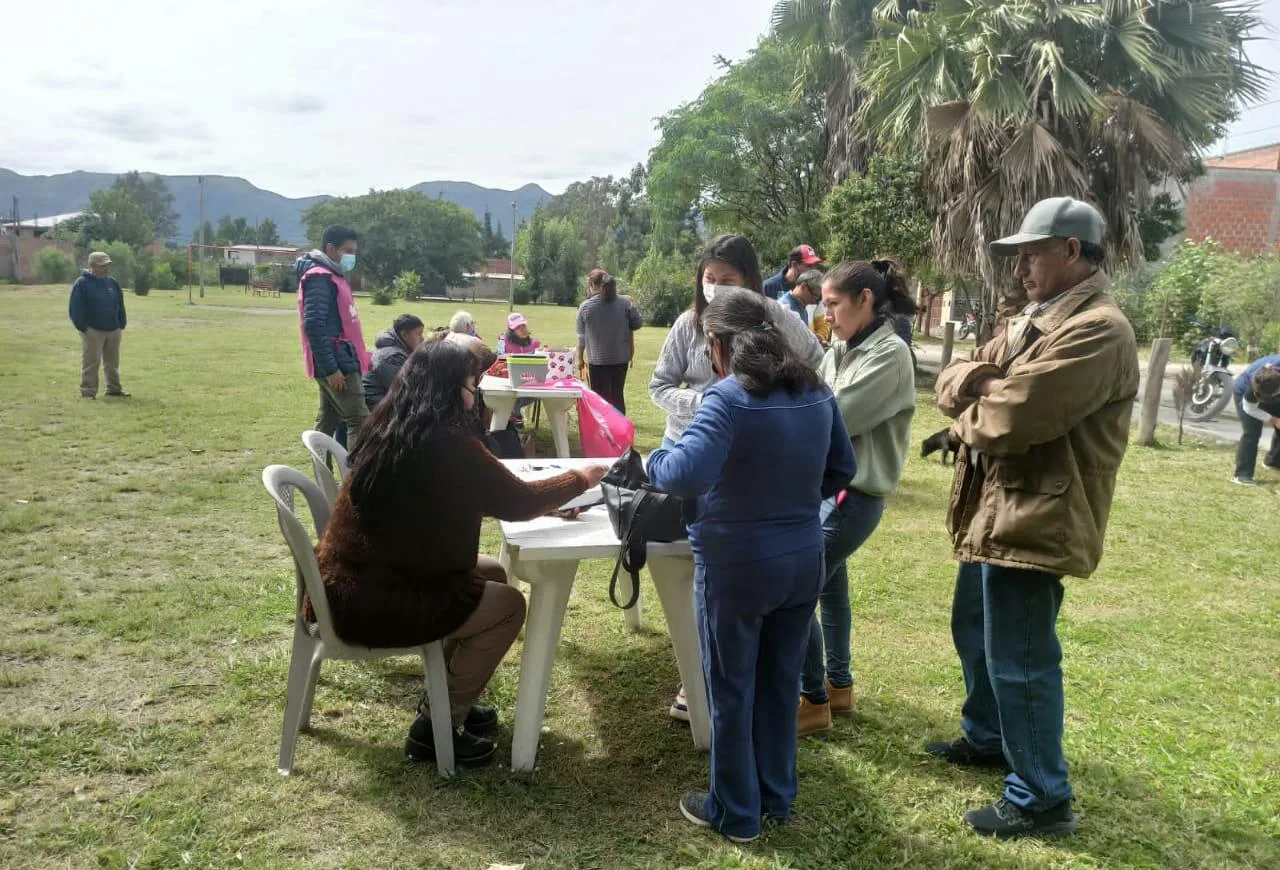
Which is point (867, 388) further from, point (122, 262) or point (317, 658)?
point (122, 262)

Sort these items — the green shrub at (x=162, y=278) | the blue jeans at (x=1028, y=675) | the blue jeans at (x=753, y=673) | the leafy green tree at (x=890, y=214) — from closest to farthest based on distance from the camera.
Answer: the blue jeans at (x=753, y=673) < the blue jeans at (x=1028, y=675) < the leafy green tree at (x=890, y=214) < the green shrub at (x=162, y=278)

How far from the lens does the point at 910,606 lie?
5008 millimetres

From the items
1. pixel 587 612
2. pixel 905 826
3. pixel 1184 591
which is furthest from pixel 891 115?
pixel 905 826

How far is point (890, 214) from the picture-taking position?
47.2 ft

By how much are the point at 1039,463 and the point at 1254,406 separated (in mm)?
7201

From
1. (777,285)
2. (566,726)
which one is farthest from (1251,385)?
(566,726)

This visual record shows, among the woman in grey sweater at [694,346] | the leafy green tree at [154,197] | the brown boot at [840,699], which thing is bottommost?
the brown boot at [840,699]

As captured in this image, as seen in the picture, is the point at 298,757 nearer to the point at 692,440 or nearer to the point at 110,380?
the point at 692,440

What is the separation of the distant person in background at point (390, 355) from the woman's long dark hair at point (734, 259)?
→ 3.76 meters

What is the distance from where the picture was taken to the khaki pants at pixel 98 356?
1104 centimetres

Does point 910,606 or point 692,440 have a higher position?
point 692,440

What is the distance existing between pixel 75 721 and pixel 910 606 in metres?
3.88

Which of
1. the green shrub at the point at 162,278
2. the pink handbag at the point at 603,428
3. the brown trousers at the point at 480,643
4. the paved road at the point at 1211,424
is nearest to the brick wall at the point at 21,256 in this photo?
the green shrub at the point at 162,278

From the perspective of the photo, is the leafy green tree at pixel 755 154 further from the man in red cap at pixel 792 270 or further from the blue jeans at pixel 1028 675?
the blue jeans at pixel 1028 675
